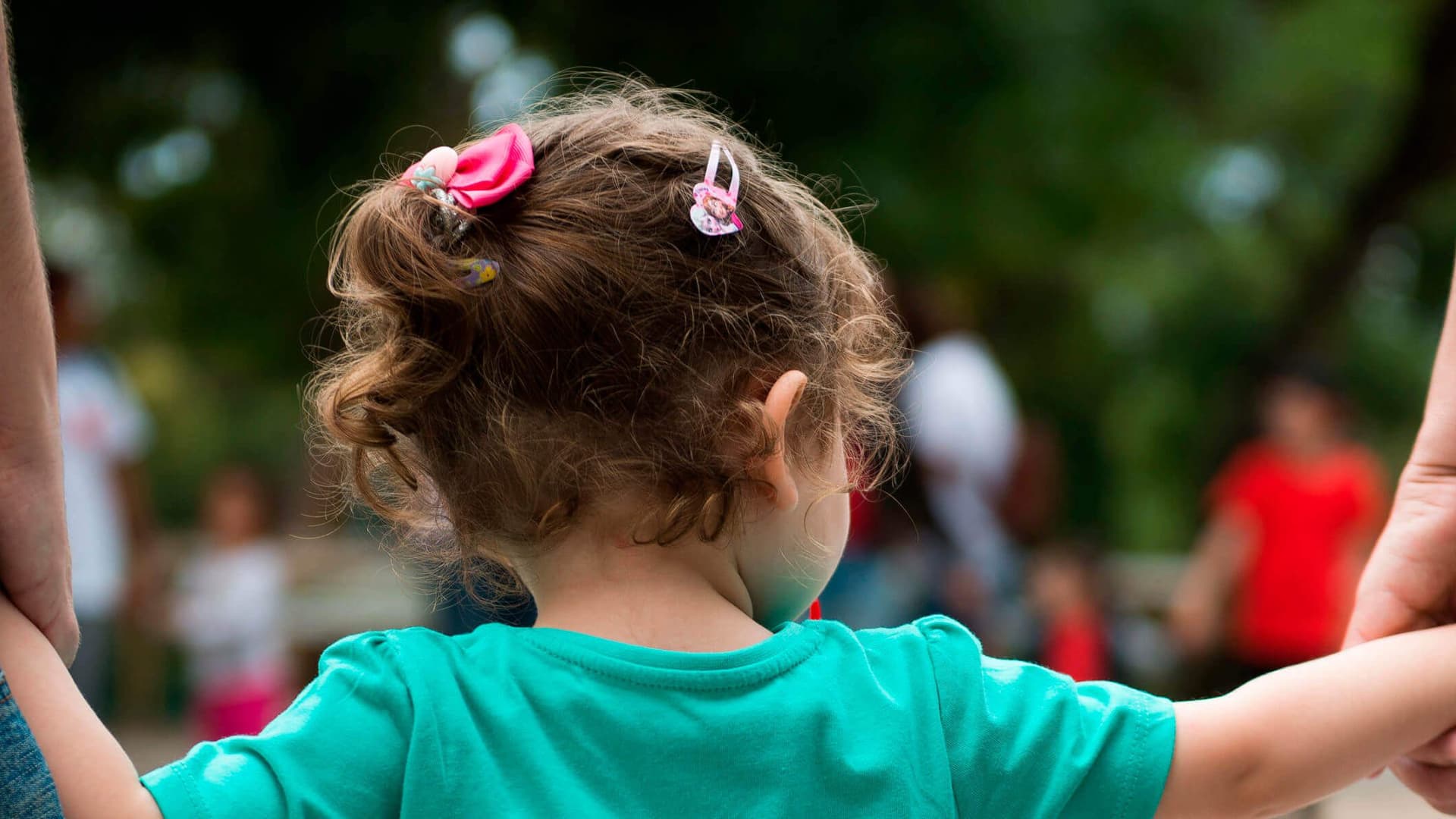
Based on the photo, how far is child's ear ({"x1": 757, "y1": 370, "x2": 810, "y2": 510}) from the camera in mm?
1397

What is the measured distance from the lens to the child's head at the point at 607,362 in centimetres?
139

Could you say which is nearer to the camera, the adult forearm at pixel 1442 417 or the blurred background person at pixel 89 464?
the adult forearm at pixel 1442 417

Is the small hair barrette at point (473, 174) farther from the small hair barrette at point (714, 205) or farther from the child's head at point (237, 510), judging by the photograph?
the child's head at point (237, 510)

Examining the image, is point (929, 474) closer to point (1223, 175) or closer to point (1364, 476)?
Result: point (1364, 476)

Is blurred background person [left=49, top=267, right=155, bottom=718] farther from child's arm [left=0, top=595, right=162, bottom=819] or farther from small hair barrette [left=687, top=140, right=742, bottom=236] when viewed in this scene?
small hair barrette [left=687, top=140, right=742, bottom=236]

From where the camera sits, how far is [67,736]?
1218 mm

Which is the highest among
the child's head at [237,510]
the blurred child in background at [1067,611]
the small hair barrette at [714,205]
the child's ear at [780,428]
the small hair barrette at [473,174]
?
the small hair barrette at [473,174]

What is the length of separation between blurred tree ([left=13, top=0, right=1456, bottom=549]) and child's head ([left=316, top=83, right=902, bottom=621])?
6.93 feet

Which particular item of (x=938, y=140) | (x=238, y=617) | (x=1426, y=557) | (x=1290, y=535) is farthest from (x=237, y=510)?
(x=1426, y=557)

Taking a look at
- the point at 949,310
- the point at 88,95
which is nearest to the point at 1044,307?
the point at 949,310

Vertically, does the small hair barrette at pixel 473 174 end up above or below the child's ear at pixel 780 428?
above

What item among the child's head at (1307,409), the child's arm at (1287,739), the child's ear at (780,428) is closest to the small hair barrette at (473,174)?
the child's ear at (780,428)

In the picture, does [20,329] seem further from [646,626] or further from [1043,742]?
[1043,742]

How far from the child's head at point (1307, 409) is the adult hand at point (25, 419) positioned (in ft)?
18.2
